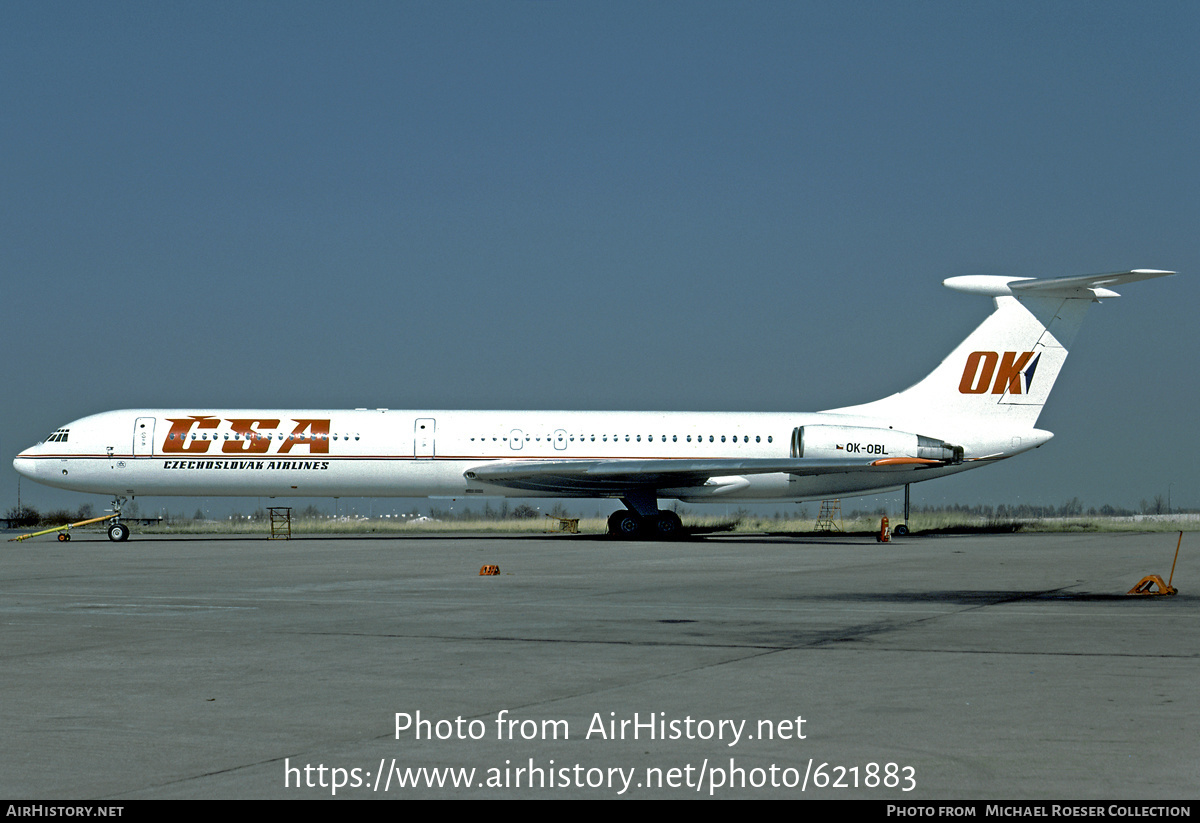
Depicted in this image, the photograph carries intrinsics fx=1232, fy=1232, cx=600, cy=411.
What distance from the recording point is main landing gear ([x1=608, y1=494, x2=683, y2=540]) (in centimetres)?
3684

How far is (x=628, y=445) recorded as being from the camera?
37.8 metres

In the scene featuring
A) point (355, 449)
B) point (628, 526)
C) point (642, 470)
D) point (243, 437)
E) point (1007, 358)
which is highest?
point (1007, 358)

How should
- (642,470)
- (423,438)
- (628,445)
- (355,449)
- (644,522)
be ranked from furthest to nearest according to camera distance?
(628,445) < (644,522) < (423,438) < (355,449) < (642,470)

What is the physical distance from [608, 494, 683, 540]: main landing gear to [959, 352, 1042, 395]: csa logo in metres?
10.5

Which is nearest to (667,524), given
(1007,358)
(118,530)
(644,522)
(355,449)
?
(644,522)

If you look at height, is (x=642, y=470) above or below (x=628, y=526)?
above

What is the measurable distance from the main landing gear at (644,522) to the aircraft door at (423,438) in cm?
597

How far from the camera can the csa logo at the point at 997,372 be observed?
1531 inches

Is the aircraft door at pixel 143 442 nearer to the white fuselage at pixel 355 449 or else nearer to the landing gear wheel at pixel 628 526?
the white fuselage at pixel 355 449

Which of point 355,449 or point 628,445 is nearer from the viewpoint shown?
point 355,449

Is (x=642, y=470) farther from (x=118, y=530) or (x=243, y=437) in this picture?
(x=118, y=530)

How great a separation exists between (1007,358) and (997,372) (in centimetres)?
53

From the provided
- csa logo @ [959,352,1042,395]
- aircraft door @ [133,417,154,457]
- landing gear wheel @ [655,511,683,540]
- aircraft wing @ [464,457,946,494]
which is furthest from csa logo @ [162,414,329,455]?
csa logo @ [959,352,1042,395]

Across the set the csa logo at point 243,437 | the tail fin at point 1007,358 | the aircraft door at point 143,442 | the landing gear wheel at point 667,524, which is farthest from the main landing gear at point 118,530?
the tail fin at point 1007,358
